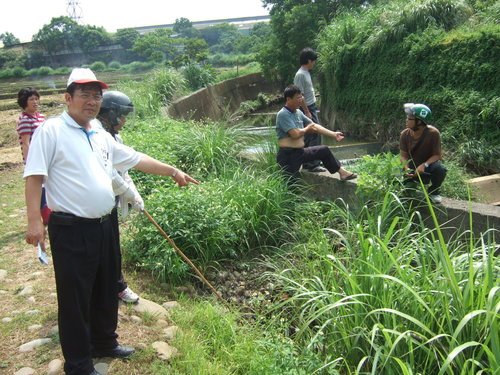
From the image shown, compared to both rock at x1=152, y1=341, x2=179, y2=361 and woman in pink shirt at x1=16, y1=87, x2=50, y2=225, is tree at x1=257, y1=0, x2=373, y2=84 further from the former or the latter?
rock at x1=152, y1=341, x2=179, y2=361

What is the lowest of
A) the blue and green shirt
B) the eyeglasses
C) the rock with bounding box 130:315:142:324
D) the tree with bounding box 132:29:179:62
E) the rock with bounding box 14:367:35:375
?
the rock with bounding box 130:315:142:324

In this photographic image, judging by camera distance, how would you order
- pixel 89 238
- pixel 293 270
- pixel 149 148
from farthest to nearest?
pixel 149 148 < pixel 293 270 < pixel 89 238

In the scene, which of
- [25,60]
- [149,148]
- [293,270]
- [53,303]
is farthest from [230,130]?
[25,60]

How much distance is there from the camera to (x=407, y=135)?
5535mm

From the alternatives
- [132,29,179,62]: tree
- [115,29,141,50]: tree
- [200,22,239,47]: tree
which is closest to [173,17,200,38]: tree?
[200,22,239,47]: tree

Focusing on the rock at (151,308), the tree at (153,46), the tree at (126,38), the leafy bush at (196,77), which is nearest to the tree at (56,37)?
the tree at (126,38)

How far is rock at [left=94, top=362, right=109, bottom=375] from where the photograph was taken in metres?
3.12

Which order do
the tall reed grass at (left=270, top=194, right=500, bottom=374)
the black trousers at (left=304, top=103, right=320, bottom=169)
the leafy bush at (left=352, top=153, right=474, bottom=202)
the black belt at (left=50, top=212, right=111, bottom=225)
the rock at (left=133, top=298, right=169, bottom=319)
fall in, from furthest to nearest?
the black trousers at (left=304, top=103, right=320, bottom=169)
the leafy bush at (left=352, top=153, right=474, bottom=202)
the rock at (left=133, top=298, right=169, bottom=319)
the black belt at (left=50, top=212, right=111, bottom=225)
the tall reed grass at (left=270, top=194, right=500, bottom=374)

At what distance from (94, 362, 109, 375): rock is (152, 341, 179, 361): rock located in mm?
353

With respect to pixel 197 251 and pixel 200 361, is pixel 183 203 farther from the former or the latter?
pixel 200 361

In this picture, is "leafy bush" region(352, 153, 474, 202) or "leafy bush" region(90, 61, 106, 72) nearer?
"leafy bush" region(352, 153, 474, 202)

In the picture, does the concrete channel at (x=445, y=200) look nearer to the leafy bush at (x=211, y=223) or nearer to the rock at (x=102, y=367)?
the leafy bush at (x=211, y=223)

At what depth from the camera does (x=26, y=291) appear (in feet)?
13.8

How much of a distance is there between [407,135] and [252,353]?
3.25m
